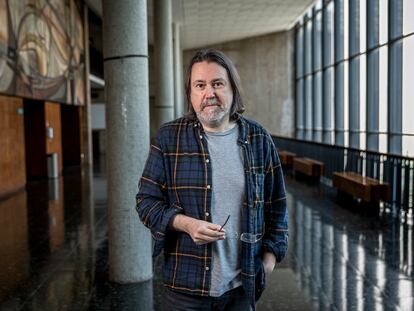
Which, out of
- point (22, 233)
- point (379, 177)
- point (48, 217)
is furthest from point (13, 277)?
point (379, 177)

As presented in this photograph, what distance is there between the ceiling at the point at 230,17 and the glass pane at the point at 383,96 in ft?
25.8

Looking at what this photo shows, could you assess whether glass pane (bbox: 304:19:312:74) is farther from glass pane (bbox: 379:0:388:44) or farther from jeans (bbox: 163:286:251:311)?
jeans (bbox: 163:286:251:311)

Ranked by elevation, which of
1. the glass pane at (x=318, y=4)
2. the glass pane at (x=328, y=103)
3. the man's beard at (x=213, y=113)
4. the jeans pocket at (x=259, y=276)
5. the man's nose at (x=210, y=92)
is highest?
the glass pane at (x=318, y=4)

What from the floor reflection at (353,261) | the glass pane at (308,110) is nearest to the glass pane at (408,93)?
the floor reflection at (353,261)

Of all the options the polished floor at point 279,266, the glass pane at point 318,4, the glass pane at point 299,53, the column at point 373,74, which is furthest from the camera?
the glass pane at point 299,53

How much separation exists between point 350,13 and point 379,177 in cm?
910

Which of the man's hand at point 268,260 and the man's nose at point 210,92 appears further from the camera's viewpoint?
the man's hand at point 268,260

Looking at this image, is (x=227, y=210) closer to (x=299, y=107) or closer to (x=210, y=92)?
(x=210, y=92)

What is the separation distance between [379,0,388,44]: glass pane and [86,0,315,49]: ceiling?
742cm

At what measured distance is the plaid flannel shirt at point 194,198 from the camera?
6.63 ft

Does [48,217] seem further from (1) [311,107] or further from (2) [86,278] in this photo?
(1) [311,107]

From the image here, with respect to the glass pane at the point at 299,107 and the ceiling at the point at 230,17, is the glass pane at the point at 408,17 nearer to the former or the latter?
the ceiling at the point at 230,17

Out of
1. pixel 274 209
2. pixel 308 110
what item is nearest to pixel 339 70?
pixel 308 110

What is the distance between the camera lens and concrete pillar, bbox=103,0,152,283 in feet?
17.6
